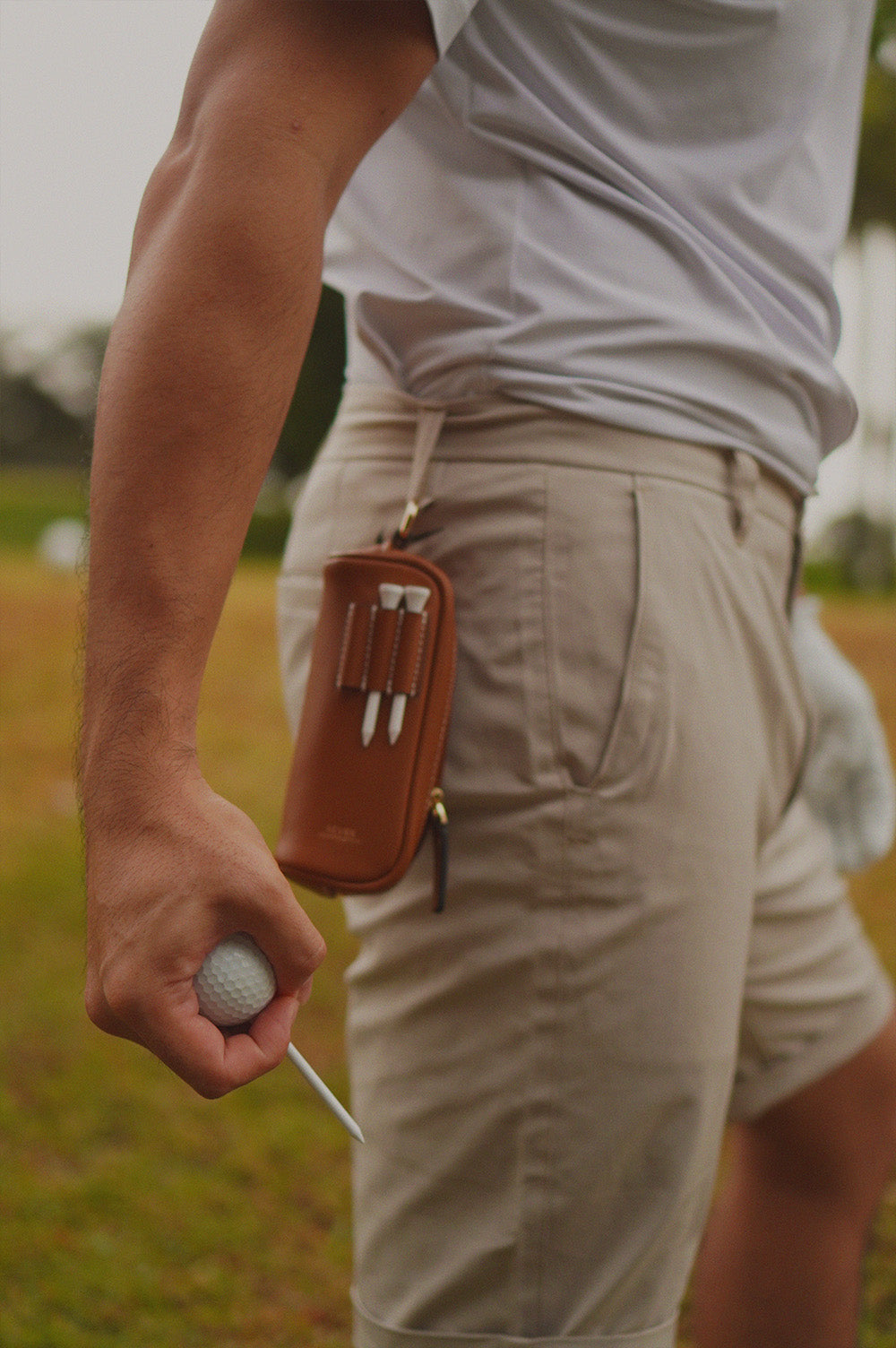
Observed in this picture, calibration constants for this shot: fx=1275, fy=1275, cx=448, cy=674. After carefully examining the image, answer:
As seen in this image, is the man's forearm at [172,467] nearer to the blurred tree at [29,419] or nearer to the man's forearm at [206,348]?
the man's forearm at [206,348]

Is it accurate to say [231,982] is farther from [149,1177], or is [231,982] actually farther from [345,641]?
[149,1177]

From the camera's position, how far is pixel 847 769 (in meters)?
1.83

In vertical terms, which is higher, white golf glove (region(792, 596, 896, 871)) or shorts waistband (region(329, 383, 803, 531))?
shorts waistband (region(329, 383, 803, 531))

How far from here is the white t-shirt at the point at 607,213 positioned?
1032 mm

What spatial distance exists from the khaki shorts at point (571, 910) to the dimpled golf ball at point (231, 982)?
294 millimetres

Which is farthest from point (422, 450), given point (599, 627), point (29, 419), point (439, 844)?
point (29, 419)

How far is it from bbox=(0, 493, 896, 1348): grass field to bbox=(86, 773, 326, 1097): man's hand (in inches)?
66.6

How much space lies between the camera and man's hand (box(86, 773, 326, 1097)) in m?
0.80

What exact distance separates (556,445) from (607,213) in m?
0.20

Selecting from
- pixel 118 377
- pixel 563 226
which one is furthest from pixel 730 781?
pixel 118 377

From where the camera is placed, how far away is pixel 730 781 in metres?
1.11

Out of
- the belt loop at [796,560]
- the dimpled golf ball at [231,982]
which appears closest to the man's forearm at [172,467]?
the dimpled golf ball at [231,982]

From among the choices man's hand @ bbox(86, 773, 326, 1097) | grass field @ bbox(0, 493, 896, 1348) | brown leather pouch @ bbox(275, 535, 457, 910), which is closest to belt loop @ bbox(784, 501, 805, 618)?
brown leather pouch @ bbox(275, 535, 457, 910)

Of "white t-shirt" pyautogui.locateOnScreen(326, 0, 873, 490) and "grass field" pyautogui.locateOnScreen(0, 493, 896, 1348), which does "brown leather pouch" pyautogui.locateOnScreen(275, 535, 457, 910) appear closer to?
"white t-shirt" pyautogui.locateOnScreen(326, 0, 873, 490)
